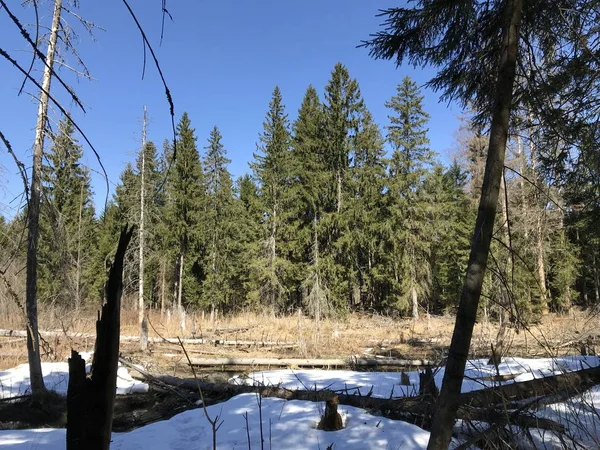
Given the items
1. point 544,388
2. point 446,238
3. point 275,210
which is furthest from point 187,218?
point 544,388

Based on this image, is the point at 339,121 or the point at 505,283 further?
the point at 339,121

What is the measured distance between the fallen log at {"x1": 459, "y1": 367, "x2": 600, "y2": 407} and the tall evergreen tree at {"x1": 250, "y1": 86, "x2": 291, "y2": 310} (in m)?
20.1

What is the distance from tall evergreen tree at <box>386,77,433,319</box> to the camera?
23453mm

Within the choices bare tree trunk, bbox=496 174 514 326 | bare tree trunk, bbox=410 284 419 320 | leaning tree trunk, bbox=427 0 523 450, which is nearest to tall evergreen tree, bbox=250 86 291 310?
bare tree trunk, bbox=410 284 419 320

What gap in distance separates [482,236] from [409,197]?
2209 centimetres

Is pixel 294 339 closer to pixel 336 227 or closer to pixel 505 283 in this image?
pixel 336 227

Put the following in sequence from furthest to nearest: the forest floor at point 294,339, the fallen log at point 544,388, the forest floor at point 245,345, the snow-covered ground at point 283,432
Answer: the forest floor at point 294,339 < the forest floor at point 245,345 < the snow-covered ground at point 283,432 < the fallen log at point 544,388

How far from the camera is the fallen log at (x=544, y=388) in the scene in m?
3.28

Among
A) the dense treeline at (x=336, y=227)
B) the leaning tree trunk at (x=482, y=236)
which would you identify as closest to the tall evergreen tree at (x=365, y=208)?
the dense treeline at (x=336, y=227)

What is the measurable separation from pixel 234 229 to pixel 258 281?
5523 mm

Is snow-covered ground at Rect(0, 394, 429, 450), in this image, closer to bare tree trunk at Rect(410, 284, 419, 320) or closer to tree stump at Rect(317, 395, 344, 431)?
tree stump at Rect(317, 395, 344, 431)

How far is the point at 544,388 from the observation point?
3.48 m

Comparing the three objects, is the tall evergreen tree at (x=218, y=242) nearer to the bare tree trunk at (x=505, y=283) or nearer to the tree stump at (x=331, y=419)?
the bare tree trunk at (x=505, y=283)

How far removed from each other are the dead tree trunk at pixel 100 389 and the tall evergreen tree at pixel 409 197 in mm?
23508
